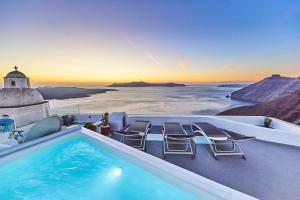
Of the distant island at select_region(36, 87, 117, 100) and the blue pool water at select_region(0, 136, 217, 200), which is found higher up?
the distant island at select_region(36, 87, 117, 100)

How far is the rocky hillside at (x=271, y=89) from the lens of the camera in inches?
552

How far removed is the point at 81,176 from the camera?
3.47 metres

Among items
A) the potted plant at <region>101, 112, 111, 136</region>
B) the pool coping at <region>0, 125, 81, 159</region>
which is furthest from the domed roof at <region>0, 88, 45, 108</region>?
the pool coping at <region>0, 125, 81, 159</region>

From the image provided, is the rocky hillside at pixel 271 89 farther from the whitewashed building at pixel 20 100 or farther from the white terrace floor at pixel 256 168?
the whitewashed building at pixel 20 100

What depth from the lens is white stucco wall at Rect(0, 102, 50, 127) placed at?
971cm

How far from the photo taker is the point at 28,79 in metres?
11.6

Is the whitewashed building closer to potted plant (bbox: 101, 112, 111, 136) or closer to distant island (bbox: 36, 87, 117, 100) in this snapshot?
potted plant (bbox: 101, 112, 111, 136)

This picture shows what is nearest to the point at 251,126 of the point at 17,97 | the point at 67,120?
the point at 67,120

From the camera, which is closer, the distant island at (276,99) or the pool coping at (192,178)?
the pool coping at (192,178)

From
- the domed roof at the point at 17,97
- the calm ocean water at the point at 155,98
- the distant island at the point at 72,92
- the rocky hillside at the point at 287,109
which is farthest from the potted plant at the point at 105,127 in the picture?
the distant island at the point at 72,92

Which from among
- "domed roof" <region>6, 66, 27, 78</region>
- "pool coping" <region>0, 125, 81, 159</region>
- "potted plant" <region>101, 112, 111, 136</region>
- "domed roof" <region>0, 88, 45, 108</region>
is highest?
"domed roof" <region>6, 66, 27, 78</region>

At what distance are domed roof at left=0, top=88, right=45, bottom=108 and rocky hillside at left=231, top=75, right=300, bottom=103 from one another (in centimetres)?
1778

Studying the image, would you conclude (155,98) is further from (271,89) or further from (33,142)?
(33,142)

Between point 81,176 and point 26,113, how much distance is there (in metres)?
9.18
